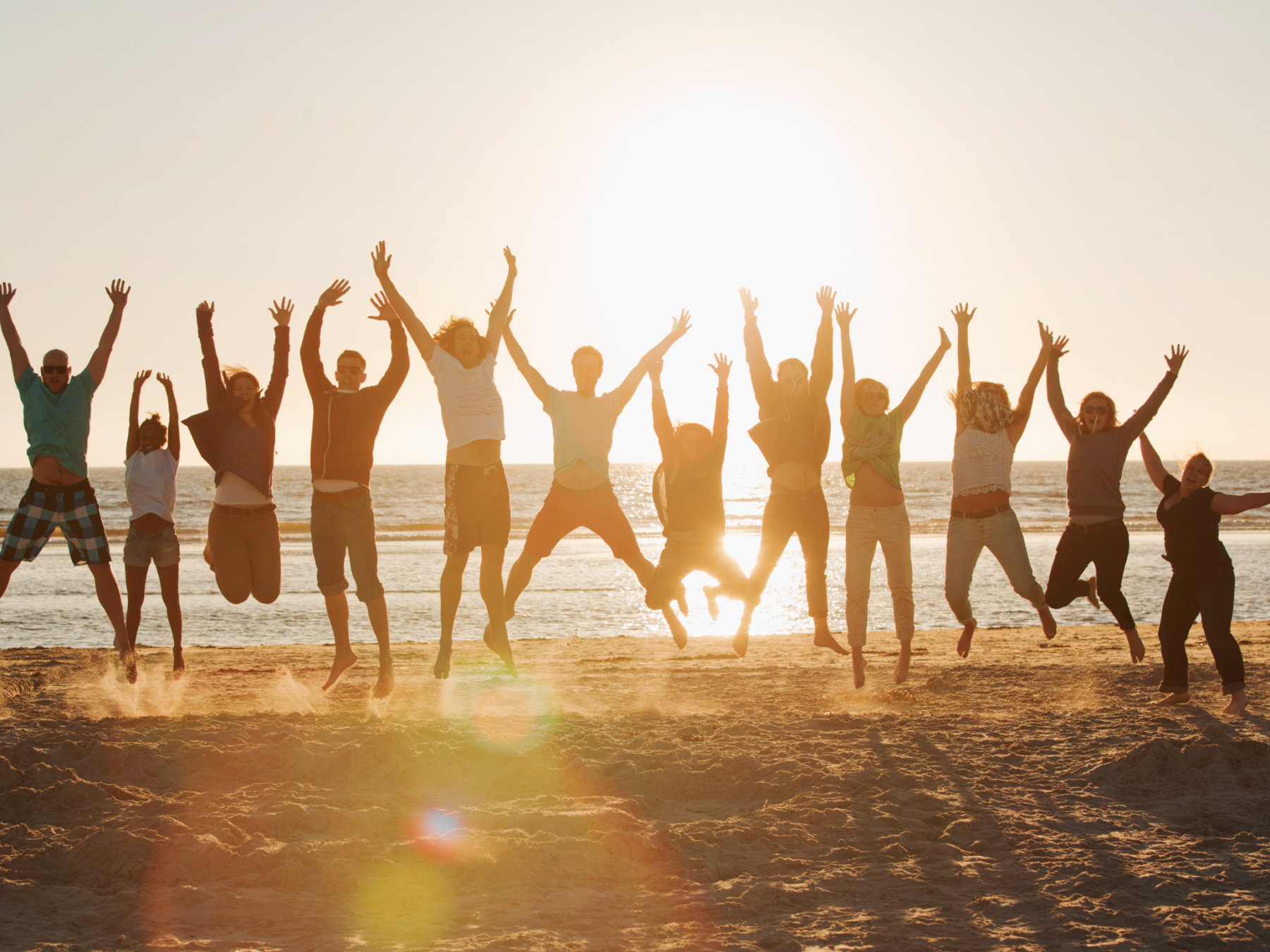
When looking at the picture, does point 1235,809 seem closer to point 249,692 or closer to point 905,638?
point 905,638

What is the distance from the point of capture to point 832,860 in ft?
12.8

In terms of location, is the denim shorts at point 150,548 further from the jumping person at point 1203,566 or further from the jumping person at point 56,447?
the jumping person at point 1203,566

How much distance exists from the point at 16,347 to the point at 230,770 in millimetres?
3755

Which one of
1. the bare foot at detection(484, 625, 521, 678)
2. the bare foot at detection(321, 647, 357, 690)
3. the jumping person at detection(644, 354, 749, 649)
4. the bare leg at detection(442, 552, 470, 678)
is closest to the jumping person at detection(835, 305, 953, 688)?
the jumping person at detection(644, 354, 749, 649)

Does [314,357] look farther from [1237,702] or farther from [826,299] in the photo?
[1237,702]

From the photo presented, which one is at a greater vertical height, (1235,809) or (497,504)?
(497,504)

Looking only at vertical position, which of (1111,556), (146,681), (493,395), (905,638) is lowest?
(146,681)

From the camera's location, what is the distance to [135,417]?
8.09 m

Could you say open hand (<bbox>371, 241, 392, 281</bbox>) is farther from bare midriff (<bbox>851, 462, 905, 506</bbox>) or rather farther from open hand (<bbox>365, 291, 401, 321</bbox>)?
bare midriff (<bbox>851, 462, 905, 506</bbox>)

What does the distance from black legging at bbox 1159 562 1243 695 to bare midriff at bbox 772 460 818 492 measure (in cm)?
232

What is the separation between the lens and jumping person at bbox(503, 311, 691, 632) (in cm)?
702

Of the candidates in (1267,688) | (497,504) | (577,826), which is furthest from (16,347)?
(1267,688)

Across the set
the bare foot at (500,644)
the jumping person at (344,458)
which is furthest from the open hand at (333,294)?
the bare foot at (500,644)

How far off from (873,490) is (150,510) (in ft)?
18.1
